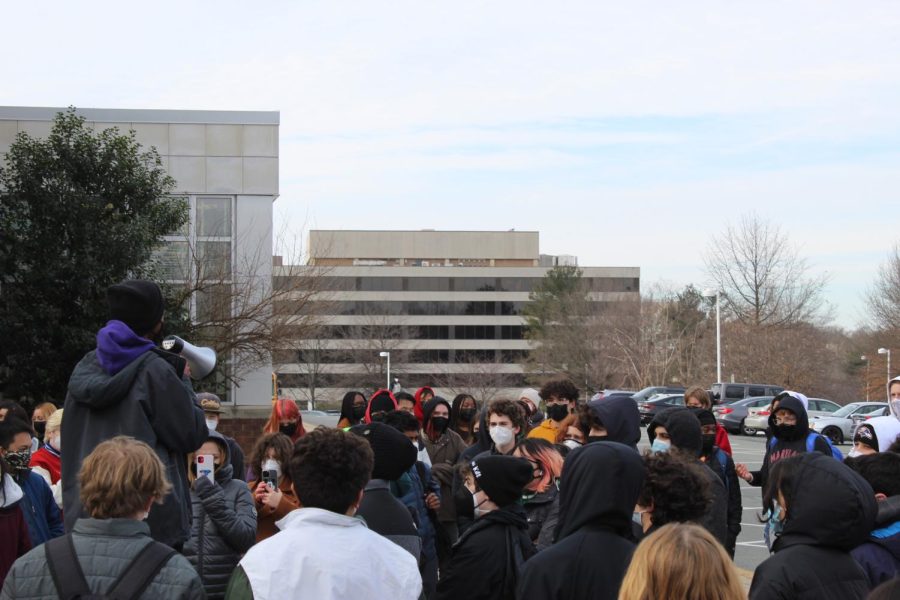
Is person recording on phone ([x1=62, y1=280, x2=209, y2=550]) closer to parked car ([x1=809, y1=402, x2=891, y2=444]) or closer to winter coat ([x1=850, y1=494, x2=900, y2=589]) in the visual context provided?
winter coat ([x1=850, y1=494, x2=900, y2=589])

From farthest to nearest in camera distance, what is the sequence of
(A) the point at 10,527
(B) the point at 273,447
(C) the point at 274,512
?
(B) the point at 273,447, (C) the point at 274,512, (A) the point at 10,527

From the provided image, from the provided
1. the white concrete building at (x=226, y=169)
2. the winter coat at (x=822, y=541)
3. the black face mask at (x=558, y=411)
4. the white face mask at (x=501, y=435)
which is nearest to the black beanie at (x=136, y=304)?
the winter coat at (x=822, y=541)

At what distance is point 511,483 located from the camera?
5.12 meters

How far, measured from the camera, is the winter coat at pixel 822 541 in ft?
13.2

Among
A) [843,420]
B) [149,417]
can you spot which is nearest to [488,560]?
[149,417]

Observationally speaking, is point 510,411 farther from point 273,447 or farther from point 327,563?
point 327,563

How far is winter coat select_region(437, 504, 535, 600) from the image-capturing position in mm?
4898

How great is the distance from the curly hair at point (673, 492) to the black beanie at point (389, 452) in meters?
1.80

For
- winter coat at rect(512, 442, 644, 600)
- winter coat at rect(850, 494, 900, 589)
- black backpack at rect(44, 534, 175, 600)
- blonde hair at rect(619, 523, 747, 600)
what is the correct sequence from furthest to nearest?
1. winter coat at rect(850, 494, 900, 589)
2. winter coat at rect(512, 442, 644, 600)
3. black backpack at rect(44, 534, 175, 600)
4. blonde hair at rect(619, 523, 747, 600)

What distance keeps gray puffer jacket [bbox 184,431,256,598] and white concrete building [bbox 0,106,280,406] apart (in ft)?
66.8

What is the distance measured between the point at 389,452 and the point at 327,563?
2.37m

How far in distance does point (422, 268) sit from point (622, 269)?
25707mm

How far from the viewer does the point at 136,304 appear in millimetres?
4879

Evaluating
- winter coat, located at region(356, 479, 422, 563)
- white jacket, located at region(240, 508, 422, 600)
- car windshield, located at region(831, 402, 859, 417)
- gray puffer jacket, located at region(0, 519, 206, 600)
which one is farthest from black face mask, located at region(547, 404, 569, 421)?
car windshield, located at region(831, 402, 859, 417)
